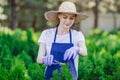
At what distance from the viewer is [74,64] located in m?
5.08

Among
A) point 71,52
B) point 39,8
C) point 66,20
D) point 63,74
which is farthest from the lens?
point 39,8

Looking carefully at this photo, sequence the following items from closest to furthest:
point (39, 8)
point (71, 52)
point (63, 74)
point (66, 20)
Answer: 1. point (63, 74)
2. point (71, 52)
3. point (66, 20)
4. point (39, 8)

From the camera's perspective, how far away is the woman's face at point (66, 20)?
5.07 metres

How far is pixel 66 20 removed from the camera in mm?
5066

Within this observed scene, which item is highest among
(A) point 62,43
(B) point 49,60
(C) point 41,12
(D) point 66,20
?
(D) point 66,20

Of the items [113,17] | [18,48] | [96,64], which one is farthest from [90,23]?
[96,64]

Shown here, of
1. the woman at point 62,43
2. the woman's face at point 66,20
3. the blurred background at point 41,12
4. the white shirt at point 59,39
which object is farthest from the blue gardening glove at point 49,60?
the blurred background at point 41,12

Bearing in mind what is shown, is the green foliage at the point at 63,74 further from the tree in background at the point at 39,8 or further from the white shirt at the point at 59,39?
the tree in background at the point at 39,8

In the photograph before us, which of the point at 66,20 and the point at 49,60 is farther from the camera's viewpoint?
the point at 66,20

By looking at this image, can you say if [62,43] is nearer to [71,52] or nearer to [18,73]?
[71,52]

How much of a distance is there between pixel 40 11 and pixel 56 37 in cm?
4000

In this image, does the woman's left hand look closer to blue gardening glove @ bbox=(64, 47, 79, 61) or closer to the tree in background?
blue gardening glove @ bbox=(64, 47, 79, 61)

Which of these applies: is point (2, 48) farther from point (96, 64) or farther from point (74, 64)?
point (74, 64)

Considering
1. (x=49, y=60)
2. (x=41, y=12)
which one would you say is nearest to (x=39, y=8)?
(x=41, y=12)
